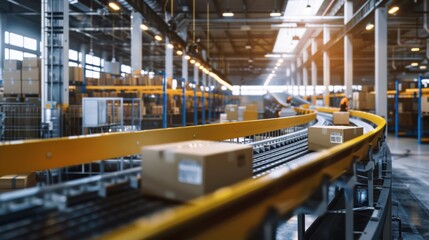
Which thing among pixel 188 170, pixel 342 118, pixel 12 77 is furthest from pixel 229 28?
pixel 188 170

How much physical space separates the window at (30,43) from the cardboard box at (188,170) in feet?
63.7

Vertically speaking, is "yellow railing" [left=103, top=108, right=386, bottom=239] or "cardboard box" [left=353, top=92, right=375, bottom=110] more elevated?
"cardboard box" [left=353, top=92, right=375, bottom=110]

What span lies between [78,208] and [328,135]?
2.80 meters

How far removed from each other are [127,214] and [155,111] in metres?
12.3

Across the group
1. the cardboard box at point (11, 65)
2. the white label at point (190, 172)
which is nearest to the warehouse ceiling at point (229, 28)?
the cardboard box at point (11, 65)

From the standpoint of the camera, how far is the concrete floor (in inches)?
177

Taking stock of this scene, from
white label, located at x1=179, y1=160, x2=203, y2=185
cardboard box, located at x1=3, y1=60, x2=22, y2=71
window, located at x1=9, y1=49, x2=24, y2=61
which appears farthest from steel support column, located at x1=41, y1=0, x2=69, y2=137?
window, located at x1=9, y1=49, x2=24, y2=61

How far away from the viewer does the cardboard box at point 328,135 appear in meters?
3.61

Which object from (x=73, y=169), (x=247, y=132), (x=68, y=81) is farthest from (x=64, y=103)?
(x=247, y=132)

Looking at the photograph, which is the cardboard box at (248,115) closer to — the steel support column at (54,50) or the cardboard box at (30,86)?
the steel support column at (54,50)

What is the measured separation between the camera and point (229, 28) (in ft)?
61.7

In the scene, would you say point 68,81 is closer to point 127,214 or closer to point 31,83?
point 31,83

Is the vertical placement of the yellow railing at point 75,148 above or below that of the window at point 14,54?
below

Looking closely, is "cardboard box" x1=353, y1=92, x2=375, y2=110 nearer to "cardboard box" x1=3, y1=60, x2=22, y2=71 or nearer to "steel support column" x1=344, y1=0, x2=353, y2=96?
"steel support column" x1=344, y1=0, x2=353, y2=96
